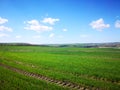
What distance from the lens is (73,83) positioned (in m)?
17.3

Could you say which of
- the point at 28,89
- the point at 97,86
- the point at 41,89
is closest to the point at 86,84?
the point at 97,86

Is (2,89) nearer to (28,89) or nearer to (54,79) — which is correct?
(28,89)

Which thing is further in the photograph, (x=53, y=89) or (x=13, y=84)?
(x=13, y=84)

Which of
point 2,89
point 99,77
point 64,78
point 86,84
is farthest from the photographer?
point 99,77

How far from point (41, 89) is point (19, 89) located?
2248 millimetres

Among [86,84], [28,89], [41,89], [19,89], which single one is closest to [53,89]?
[41,89]

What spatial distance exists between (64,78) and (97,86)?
5.06m

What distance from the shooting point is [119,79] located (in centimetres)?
1998

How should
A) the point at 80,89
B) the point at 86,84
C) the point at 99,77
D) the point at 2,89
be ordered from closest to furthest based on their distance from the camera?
1. the point at 2,89
2. the point at 80,89
3. the point at 86,84
4. the point at 99,77

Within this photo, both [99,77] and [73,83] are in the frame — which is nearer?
[73,83]

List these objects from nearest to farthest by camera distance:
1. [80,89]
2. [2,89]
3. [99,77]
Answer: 1. [2,89]
2. [80,89]
3. [99,77]

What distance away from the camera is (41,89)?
46.4 feet

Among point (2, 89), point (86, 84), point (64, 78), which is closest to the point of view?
point (2, 89)

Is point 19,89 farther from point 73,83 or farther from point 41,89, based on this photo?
point 73,83
